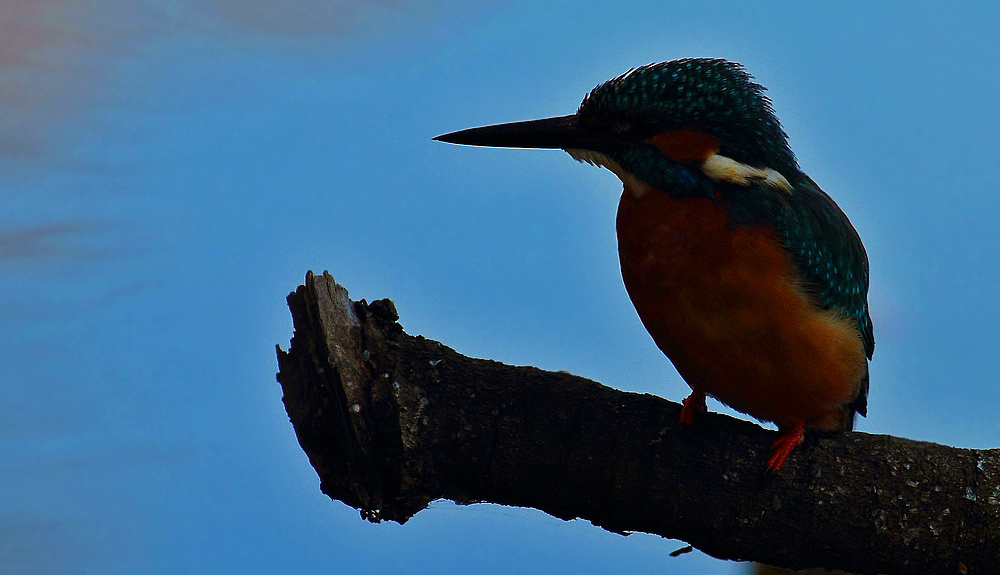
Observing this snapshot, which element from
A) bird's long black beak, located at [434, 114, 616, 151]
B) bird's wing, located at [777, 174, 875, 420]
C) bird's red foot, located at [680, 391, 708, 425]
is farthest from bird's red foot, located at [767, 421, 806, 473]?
bird's long black beak, located at [434, 114, 616, 151]

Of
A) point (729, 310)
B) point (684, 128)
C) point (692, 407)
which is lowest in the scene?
point (692, 407)

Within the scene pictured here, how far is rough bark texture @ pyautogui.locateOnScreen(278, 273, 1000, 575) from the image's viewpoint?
1.81 metres

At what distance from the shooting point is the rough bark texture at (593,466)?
5.93ft

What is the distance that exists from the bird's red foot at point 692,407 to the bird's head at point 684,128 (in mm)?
418

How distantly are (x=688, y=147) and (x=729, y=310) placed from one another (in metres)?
0.34

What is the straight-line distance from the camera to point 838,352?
193cm

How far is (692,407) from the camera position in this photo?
6.31 ft

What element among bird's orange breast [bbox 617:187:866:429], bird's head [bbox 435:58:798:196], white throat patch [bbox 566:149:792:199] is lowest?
bird's orange breast [bbox 617:187:866:429]

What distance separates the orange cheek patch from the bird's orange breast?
82 millimetres

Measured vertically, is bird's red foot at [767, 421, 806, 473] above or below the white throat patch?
below

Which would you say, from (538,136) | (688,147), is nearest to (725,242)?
(688,147)

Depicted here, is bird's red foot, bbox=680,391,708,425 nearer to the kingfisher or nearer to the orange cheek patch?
the kingfisher

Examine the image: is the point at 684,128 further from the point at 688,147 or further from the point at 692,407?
the point at 692,407

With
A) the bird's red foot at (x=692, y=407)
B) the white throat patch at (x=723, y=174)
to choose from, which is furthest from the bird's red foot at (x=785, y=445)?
the white throat patch at (x=723, y=174)
